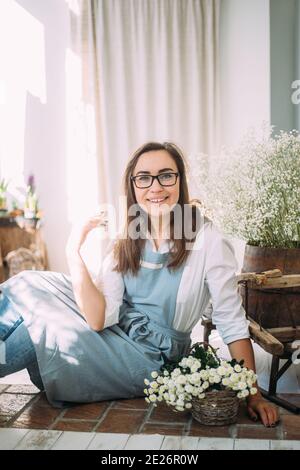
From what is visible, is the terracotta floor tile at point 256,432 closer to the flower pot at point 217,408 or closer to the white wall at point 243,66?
the flower pot at point 217,408

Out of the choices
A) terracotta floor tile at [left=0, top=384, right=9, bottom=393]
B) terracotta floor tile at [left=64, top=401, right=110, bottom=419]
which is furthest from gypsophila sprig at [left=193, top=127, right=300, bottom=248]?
terracotta floor tile at [left=0, top=384, right=9, bottom=393]

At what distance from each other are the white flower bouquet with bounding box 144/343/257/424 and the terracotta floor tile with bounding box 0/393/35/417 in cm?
58

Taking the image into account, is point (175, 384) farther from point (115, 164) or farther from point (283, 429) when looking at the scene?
point (115, 164)

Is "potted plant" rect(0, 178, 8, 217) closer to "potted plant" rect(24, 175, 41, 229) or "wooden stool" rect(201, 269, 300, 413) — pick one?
"potted plant" rect(24, 175, 41, 229)

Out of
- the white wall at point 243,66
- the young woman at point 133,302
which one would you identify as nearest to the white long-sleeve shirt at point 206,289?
the young woman at point 133,302

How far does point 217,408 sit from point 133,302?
578 mm

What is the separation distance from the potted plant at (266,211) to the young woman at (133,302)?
261 mm

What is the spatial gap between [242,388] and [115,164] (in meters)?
3.30

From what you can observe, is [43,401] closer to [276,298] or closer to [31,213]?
[276,298]

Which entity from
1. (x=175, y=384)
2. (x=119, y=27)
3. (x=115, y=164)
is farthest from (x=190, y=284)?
(x=119, y=27)

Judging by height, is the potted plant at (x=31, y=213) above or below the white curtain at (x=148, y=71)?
below

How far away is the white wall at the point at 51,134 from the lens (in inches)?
214

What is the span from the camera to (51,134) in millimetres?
5504

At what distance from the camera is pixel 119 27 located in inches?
194
